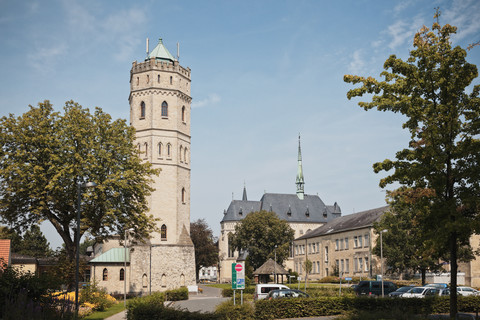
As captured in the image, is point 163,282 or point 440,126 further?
point 163,282

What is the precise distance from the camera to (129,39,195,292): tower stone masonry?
48.1 metres

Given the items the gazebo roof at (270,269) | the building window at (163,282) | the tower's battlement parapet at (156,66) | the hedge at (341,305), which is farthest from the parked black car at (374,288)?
the tower's battlement parapet at (156,66)

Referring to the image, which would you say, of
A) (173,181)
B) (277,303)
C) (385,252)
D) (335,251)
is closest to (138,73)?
(173,181)

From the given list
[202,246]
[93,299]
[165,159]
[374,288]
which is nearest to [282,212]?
[202,246]

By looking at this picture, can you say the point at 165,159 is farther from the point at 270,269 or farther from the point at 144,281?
the point at 270,269

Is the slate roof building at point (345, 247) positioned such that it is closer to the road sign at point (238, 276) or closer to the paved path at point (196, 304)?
the paved path at point (196, 304)

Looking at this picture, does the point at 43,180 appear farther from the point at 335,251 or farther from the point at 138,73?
the point at 335,251

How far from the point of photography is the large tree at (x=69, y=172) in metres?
33.3

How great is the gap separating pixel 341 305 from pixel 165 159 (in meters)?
30.0

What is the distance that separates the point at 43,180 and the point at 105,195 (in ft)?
14.1

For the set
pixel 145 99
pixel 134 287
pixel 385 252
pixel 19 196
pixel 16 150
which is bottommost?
pixel 134 287

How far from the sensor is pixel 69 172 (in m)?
32.8

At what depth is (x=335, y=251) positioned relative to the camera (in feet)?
261

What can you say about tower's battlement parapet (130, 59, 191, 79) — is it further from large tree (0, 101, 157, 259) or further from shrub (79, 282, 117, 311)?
shrub (79, 282, 117, 311)
